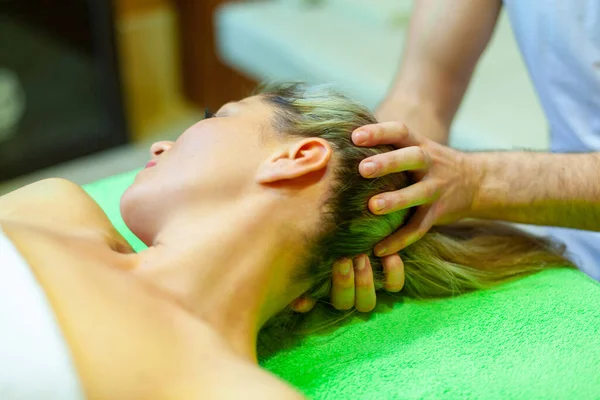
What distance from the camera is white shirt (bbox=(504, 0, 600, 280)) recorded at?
1.30 meters

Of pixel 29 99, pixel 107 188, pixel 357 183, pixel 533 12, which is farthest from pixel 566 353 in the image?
pixel 29 99

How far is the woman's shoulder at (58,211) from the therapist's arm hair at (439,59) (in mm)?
574

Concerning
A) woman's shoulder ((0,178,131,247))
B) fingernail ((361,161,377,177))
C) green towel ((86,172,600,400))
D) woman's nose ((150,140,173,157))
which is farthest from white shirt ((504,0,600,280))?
woman's shoulder ((0,178,131,247))

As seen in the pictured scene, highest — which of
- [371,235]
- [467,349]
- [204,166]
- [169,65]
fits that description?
[204,166]

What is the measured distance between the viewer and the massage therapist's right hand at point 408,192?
3.26 feet

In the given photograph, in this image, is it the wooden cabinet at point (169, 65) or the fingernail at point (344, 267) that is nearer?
the fingernail at point (344, 267)

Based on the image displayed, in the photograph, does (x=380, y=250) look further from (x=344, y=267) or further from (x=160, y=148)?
(x=160, y=148)

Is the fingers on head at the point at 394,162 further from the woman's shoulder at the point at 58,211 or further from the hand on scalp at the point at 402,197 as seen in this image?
the woman's shoulder at the point at 58,211

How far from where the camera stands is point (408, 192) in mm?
1014

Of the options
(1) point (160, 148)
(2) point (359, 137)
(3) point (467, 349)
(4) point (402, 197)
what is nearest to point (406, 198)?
(4) point (402, 197)

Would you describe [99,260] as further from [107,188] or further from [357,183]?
[107,188]

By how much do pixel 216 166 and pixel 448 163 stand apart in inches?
14.3

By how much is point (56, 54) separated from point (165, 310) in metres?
2.25

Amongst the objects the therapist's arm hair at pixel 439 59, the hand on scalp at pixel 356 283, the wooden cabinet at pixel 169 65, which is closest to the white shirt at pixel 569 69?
the therapist's arm hair at pixel 439 59
